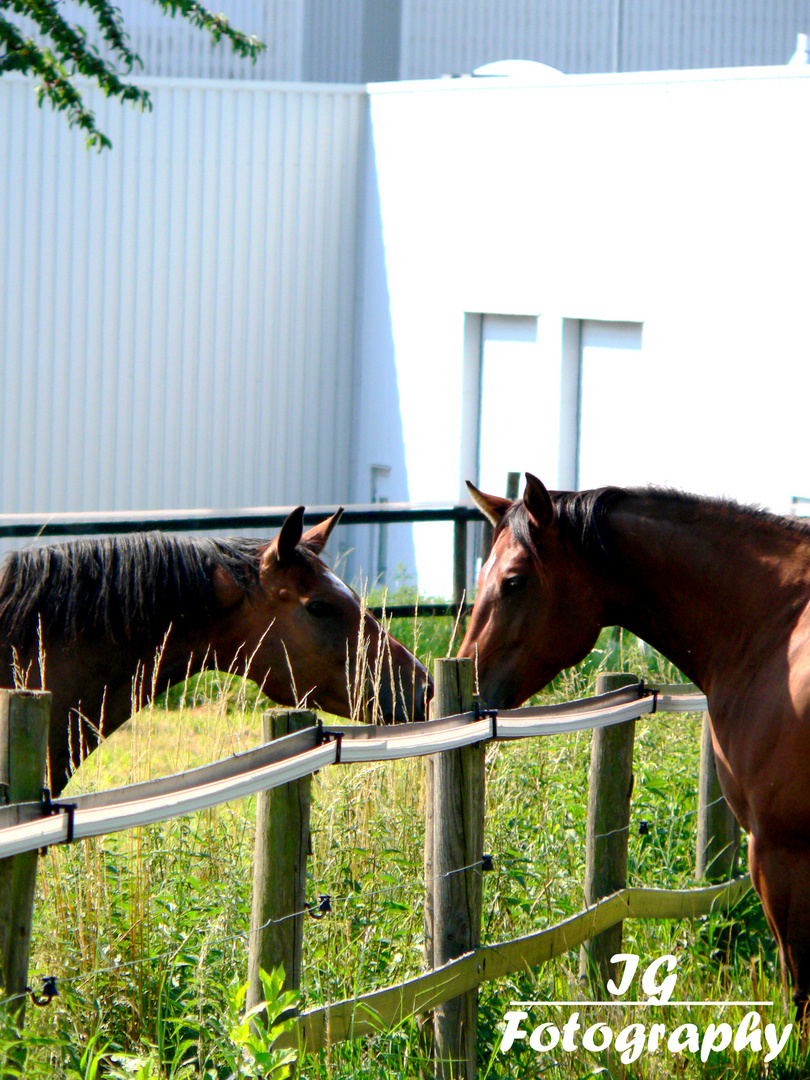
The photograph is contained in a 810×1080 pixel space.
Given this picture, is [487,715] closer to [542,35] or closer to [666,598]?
[666,598]

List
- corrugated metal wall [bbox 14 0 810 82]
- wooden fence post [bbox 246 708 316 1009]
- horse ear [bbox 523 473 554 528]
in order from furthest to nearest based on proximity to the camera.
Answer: corrugated metal wall [bbox 14 0 810 82]
horse ear [bbox 523 473 554 528]
wooden fence post [bbox 246 708 316 1009]

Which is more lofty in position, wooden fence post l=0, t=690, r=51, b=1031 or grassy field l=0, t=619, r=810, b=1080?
wooden fence post l=0, t=690, r=51, b=1031

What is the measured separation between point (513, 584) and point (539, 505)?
228 mm

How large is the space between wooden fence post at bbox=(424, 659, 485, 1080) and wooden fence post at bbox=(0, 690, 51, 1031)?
1.09m

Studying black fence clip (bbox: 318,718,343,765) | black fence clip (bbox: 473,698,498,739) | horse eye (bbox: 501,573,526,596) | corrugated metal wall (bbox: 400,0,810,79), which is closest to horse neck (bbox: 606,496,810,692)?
horse eye (bbox: 501,573,526,596)

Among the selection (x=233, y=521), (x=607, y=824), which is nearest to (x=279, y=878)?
(x=607, y=824)

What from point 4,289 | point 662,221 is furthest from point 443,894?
point 4,289

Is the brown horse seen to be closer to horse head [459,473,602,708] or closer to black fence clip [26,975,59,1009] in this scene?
horse head [459,473,602,708]

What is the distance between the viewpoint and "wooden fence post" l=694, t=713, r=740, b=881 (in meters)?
4.35

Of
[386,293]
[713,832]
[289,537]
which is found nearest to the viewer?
[289,537]

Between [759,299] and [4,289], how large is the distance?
6.40 metres

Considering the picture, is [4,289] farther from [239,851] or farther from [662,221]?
[239,851]

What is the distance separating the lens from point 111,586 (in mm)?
3666

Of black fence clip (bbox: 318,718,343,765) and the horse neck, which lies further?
the horse neck
